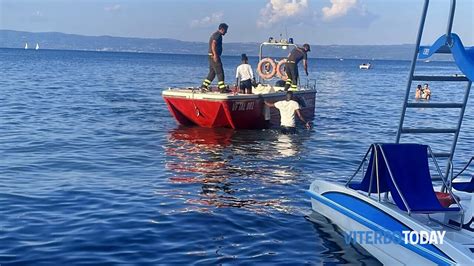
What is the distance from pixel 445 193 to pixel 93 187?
621cm

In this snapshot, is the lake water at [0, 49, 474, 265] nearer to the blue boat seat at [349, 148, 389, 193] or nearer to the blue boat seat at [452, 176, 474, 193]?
the blue boat seat at [349, 148, 389, 193]

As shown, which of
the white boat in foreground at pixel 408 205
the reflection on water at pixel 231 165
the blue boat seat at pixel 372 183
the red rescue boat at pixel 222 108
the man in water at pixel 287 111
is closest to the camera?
the white boat in foreground at pixel 408 205

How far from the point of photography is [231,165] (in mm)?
13805

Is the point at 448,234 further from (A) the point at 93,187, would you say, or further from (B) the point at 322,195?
(A) the point at 93,187

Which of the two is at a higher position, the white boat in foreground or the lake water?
the white boat in foreground

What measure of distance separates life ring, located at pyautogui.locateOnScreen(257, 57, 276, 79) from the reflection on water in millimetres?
4233

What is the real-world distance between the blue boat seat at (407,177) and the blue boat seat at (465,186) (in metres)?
1.23

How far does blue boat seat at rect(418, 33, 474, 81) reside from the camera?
7.27 meters

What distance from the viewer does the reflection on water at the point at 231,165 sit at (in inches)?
419

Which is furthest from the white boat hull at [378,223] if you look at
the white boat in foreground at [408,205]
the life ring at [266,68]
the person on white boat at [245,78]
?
the life ring at [266,68]

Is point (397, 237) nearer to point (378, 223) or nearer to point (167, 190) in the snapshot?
point (378, 223)

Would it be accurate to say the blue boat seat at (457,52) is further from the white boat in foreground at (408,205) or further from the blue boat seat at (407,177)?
the blue boat seat at (407,177)

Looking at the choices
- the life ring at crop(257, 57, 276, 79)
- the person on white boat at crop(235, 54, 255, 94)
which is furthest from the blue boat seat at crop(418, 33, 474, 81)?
the life ring at crop(257, 57, 276, 79)

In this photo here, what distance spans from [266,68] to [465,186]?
14.9 meters
